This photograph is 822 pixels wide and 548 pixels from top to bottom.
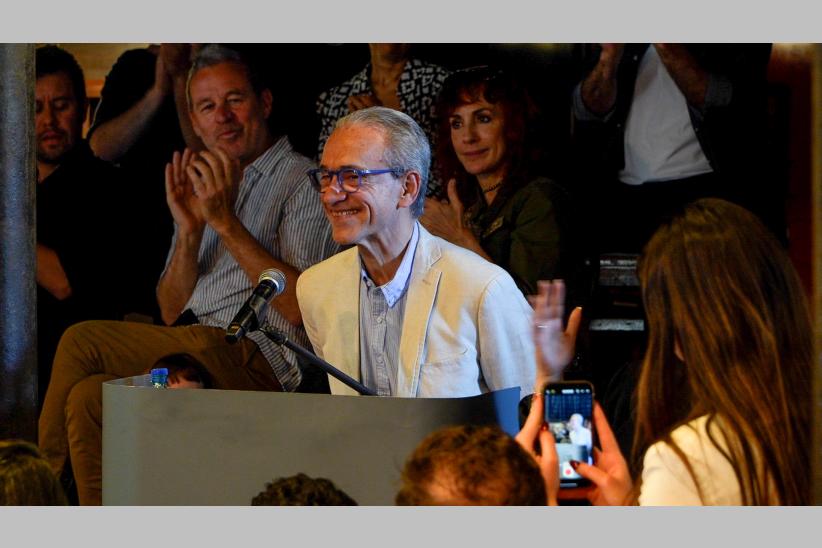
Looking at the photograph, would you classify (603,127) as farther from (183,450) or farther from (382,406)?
(183,450)

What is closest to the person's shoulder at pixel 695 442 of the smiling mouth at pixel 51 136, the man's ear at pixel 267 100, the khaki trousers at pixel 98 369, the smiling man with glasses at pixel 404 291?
the smiling man with glasses at pixel 404 291

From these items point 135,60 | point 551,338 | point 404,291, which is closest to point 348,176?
point 404,291

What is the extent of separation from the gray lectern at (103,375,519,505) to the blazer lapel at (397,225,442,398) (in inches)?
19.9

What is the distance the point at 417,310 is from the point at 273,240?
0.94 m

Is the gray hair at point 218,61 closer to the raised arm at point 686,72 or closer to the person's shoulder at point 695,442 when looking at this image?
the raised arm at point 686,72

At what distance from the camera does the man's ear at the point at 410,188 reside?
12.9ft

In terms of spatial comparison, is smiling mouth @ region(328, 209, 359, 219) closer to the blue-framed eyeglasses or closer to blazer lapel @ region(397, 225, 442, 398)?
the blue-framed eyeglasses

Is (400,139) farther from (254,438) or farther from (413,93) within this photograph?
(254,438)

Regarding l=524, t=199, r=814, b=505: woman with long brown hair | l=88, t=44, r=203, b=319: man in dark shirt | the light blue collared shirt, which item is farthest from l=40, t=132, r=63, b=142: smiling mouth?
l=524, t=199, r=814, b=505: woman with long brown hair

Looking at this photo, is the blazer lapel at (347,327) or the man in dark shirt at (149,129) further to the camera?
the man in dark shirt at (149,129)

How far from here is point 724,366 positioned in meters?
2.46

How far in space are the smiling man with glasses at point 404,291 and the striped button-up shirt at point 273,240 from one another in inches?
18.5

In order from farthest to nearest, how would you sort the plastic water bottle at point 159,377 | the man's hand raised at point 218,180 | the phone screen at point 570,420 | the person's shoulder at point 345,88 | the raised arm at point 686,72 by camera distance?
the man's hand raised at point 218,180
the person's shoulder at point 345,88
the raised arm at point 686,72
the plastic water bottle at point 159,377
the phone screen at point 570,420

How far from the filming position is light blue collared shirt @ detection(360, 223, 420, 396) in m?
3.98
